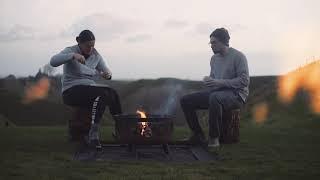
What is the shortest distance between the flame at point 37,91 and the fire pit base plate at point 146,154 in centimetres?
1443

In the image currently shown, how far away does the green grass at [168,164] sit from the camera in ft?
17.5

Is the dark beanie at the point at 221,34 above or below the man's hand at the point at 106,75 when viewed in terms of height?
above

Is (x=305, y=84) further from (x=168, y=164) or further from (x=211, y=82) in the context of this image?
(x=168, y=164)

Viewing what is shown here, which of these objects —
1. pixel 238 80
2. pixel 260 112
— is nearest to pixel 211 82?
pixel 238 80

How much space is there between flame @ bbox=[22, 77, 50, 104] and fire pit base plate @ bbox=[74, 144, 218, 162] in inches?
568

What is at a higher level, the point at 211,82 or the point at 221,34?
the point at 221,34

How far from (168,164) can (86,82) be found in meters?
2.34

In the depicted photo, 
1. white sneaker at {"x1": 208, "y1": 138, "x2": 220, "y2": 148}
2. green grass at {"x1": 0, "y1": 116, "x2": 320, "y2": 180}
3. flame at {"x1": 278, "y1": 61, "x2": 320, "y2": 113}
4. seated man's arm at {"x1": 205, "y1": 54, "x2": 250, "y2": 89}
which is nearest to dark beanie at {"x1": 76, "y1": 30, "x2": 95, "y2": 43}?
green grass at {"x1": 0, "y1": 116, "x2": 320, "y2": 180}

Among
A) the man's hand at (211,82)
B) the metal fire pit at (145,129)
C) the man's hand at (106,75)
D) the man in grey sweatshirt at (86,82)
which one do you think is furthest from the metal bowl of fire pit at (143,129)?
the man's hand at (106,75)

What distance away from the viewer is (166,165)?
5977 millimetres

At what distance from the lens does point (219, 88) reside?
25.8 ft

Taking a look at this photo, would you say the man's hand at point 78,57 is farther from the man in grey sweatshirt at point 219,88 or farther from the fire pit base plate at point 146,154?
the man in grey sweatshirt at point 219,88

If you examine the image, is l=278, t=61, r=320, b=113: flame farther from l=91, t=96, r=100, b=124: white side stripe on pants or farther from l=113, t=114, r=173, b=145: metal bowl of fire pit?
l=91, t=96, r=100, b=124: white side stripe on pants

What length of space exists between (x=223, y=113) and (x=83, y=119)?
2.33 m
